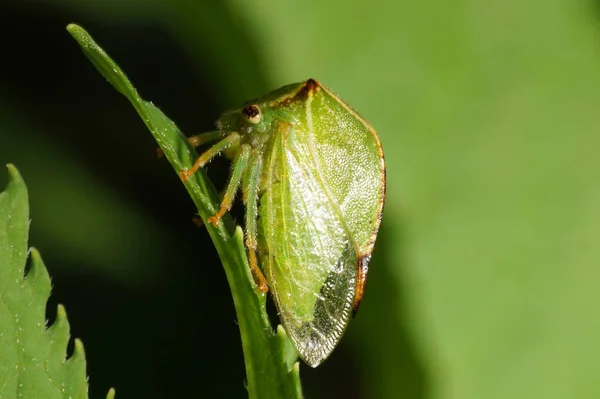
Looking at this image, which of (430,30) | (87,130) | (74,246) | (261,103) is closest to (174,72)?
(87,130)

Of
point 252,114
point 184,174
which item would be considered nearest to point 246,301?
point 184,174

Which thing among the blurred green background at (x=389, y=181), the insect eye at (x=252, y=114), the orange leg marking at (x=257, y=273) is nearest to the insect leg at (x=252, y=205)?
the orange leg marking at (x=257, y=273)

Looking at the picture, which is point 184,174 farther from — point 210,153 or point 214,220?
point 210,153

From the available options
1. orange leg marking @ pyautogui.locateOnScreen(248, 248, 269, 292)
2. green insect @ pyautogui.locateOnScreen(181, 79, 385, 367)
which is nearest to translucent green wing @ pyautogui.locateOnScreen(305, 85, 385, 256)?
green insect @ pyautogui.locateOnScreen(181, 79, 385, 367)

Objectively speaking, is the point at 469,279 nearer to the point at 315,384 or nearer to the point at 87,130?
the point at 315,384

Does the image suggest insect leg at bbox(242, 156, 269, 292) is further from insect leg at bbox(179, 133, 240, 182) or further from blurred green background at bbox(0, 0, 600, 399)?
blurred green background at bbox(0, 0, 600, 399)

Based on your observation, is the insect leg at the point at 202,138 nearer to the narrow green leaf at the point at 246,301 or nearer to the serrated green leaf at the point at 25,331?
the narrow green leaf at the point at 246,301
